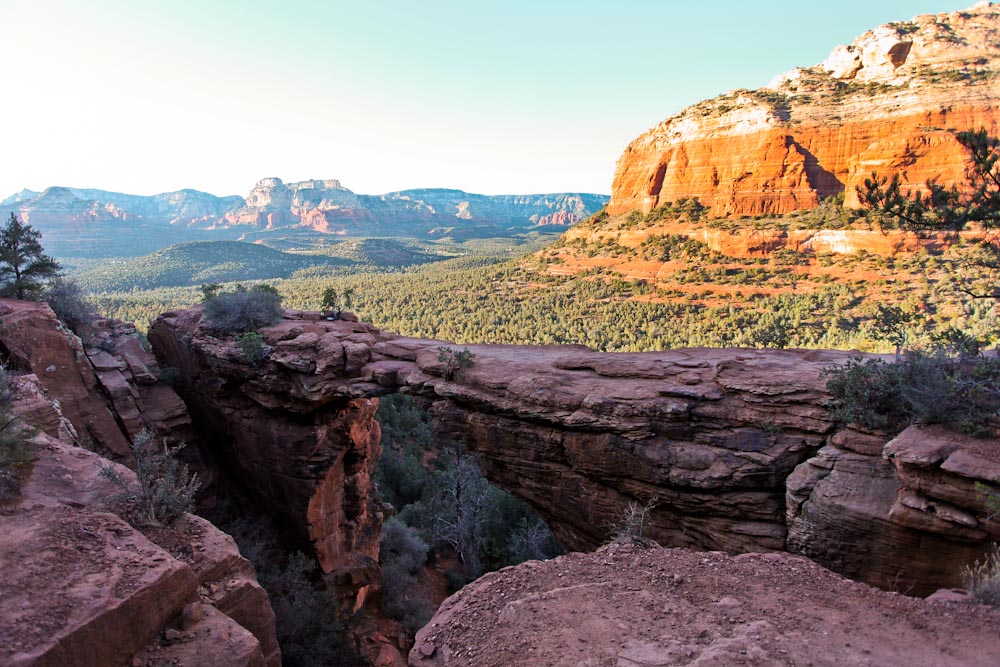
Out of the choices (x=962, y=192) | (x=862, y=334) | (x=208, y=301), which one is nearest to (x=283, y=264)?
(x=208, y=301)

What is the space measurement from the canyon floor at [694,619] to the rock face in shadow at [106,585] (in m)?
2.84

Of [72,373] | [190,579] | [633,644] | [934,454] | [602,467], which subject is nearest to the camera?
[633,644]

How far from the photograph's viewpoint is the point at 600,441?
983cm

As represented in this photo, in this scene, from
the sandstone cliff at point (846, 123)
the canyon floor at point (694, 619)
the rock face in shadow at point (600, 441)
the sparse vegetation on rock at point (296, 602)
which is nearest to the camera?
the canyon floor at point (694, 619)

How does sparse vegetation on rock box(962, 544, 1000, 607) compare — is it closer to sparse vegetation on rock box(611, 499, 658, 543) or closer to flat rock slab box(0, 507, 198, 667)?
sparse vegetation on rock box(611, 499, 658, 543)

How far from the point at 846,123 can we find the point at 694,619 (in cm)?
5225

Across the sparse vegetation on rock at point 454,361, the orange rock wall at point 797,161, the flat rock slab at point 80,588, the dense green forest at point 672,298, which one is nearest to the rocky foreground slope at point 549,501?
the flat rock slab at point 80,588

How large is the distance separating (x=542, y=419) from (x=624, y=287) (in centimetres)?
3535

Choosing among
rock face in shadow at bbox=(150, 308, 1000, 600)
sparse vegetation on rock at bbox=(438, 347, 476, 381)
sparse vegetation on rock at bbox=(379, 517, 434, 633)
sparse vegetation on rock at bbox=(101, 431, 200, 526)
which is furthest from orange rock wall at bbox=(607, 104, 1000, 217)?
sparse vegetation on rock at bbox=(101, 431, 200, 526)

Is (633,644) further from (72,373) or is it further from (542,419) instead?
(72,373)

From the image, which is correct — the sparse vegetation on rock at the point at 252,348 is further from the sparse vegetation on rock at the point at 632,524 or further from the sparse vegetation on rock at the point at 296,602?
the sparse vegetation on rock at the point at 632,524

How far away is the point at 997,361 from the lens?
7.81 meters

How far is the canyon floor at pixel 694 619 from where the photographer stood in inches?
186

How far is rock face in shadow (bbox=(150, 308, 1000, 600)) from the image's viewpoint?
7.33m
